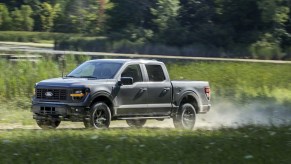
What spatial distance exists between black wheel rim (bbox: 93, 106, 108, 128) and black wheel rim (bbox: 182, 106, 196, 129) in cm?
282

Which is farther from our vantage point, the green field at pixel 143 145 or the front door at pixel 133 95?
the front door at pixel 133 95

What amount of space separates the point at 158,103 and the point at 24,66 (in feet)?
35.6

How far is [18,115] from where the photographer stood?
2138 cm

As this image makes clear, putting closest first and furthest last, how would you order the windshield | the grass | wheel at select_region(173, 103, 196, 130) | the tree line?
1. the grass
2. the windshield
3. wheel at select_region(173, 103, 196, 130)
4. the tree line


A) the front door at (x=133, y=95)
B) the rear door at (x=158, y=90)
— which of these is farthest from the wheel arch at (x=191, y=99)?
the front door at (x=133, y=95)

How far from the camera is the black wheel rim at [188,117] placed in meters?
18.9

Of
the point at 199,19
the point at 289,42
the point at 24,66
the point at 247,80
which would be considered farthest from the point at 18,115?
the point at 199,19

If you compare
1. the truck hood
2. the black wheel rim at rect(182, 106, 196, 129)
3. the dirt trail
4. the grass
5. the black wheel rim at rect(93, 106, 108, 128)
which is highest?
the truck hood

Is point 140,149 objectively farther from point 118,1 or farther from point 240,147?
point 118,1

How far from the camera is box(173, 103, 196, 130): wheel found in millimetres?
18750

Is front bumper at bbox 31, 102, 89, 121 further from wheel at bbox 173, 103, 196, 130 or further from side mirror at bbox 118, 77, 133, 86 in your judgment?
wheel at bbox 173, 103, 196, 130

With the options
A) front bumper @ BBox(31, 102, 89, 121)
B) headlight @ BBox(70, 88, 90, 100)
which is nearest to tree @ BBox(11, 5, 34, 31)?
front bumper @ BBox(31, 102, 89, 121)

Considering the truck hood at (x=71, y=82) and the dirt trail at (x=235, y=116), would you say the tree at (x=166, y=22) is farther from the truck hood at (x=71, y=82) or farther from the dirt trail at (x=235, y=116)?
the truck hood at (x=71, y=82)

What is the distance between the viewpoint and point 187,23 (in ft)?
254
